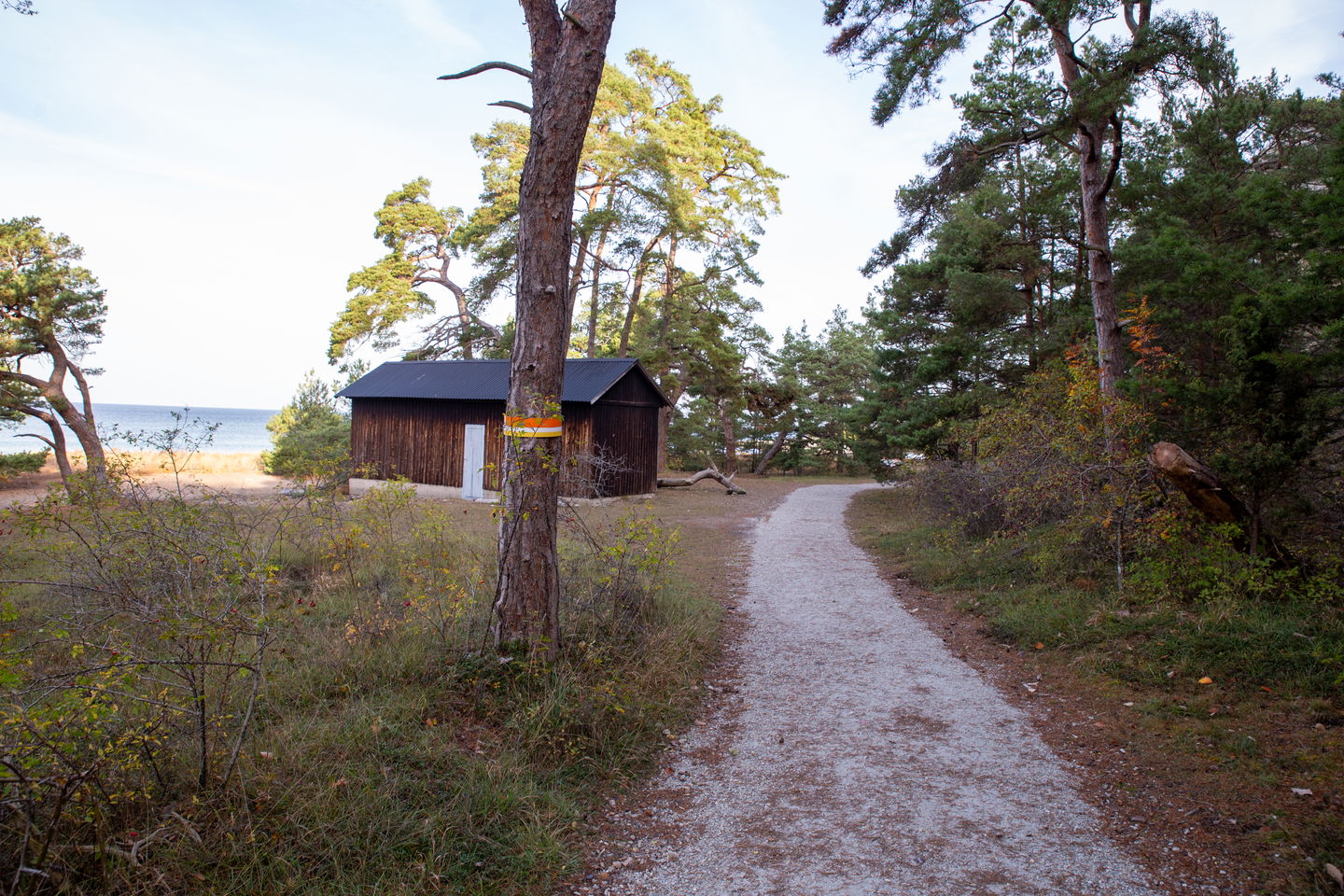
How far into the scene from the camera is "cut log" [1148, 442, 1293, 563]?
5883mm

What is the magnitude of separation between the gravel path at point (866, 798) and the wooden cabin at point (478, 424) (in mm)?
12002

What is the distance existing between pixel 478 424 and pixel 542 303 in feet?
50.0

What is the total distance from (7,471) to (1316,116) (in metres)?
32.2

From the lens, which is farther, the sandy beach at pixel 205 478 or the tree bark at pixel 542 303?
the sandy beach at pixel 205 478

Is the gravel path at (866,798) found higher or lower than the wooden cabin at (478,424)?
lower

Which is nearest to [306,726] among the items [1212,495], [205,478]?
[1212,495]

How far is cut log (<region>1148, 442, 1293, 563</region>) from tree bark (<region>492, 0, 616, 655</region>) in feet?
16.2

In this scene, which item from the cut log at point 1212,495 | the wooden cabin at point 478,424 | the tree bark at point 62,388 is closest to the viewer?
the cut log at point 1212,495

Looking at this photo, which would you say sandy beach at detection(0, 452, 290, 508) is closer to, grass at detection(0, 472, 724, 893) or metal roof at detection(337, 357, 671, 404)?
metal roof at detection(337, 357, 671, 404)

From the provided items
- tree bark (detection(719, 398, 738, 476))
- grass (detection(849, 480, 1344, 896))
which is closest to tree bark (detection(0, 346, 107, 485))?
grass (detection(849, 480, 1344, 896))

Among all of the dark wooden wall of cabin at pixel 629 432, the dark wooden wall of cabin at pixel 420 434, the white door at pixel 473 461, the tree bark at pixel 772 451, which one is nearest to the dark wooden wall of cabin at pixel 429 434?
the dark wooden wall of cabin at pixel 420 434

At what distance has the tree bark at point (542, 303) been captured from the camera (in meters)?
4.71

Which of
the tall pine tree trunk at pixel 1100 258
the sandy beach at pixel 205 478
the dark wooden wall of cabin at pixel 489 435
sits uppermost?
the tall pine tree trunk at pixel 1100 258

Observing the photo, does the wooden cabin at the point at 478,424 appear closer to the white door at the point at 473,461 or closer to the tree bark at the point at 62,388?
the white door at the point at 473,461
